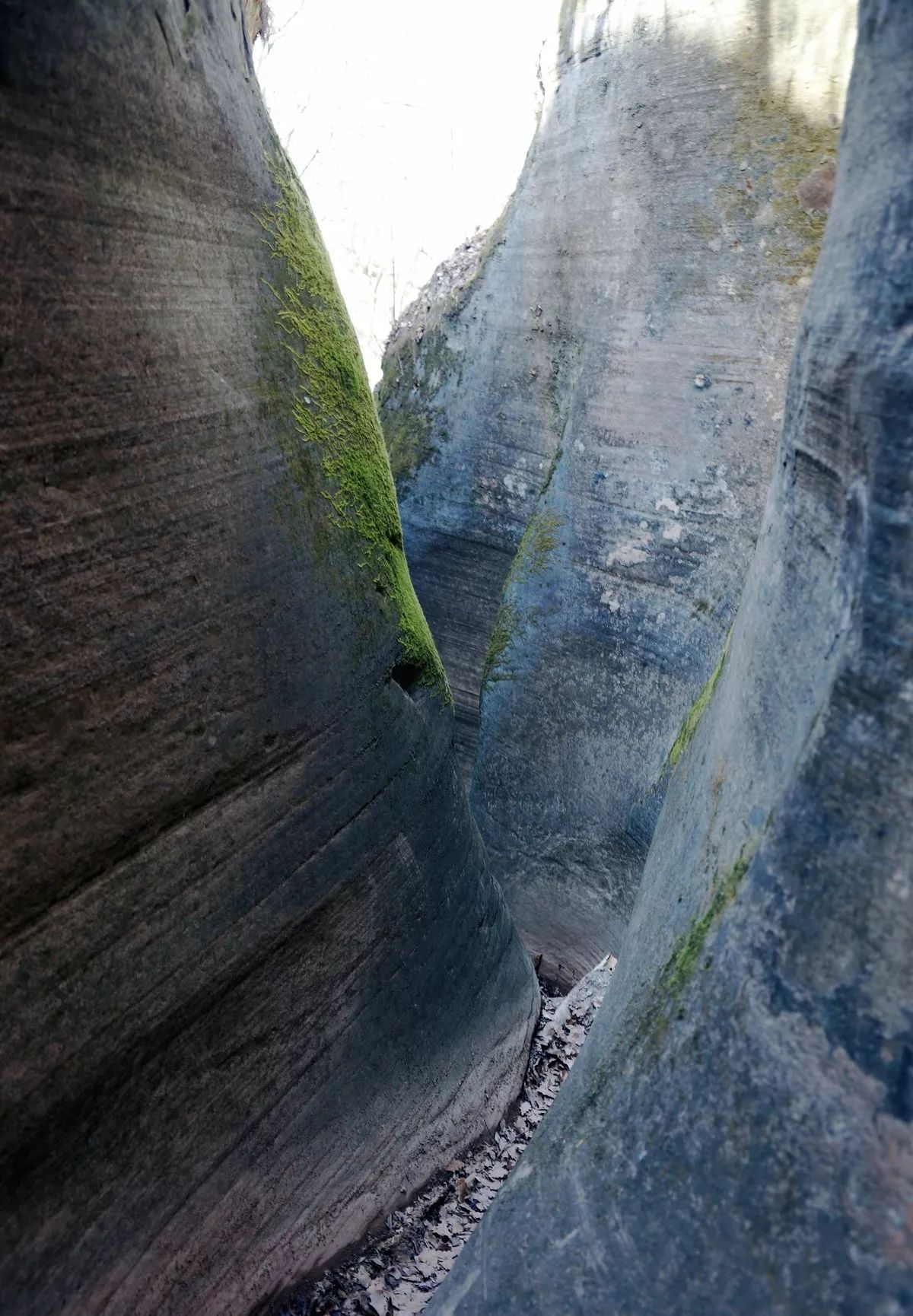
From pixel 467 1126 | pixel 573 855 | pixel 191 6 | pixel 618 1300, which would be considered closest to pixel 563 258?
pixel 191 6

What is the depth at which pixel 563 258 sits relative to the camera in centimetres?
344

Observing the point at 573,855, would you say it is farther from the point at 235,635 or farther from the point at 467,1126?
the point at 235,635

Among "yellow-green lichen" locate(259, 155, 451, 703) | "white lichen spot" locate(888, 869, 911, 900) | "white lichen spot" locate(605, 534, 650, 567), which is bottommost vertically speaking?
"white lichen spot" locate(605, 534, 650, 567)

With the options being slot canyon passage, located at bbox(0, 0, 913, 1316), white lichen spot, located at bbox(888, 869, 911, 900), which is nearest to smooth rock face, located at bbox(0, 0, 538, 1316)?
slot canyon passage, located at bbox(0, 0, 913, 1316)

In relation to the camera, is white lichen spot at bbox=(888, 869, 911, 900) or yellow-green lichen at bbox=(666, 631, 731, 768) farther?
yellow-green lichen at bbox=(666, 631, 731, 768)

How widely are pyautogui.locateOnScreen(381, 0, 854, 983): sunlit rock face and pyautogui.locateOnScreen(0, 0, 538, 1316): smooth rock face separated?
100 centimetres

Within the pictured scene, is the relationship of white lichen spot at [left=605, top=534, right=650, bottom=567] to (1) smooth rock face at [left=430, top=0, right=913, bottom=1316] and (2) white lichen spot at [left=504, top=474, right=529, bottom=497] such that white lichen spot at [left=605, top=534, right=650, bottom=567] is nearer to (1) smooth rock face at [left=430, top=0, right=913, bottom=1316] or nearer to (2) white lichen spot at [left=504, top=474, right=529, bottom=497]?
(2) white lichen spot at [left=504, top=474, right=529, bottom=497]

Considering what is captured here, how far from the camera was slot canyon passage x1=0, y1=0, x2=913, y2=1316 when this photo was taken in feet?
3.72

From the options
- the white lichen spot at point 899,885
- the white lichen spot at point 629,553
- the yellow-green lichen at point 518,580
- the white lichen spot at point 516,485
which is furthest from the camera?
the white lichen spot at point 516,485

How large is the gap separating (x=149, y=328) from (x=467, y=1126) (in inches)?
84.6

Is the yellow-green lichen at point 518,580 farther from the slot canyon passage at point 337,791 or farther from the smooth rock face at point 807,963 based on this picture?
the smooth rock face at point 807,963

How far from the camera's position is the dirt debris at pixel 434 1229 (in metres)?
2.01

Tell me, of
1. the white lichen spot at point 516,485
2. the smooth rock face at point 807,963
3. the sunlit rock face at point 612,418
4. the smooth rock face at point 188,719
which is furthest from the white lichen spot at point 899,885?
the white lichen spot at point 516,485

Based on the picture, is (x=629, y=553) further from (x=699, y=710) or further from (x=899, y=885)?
(x=899, y=885)
